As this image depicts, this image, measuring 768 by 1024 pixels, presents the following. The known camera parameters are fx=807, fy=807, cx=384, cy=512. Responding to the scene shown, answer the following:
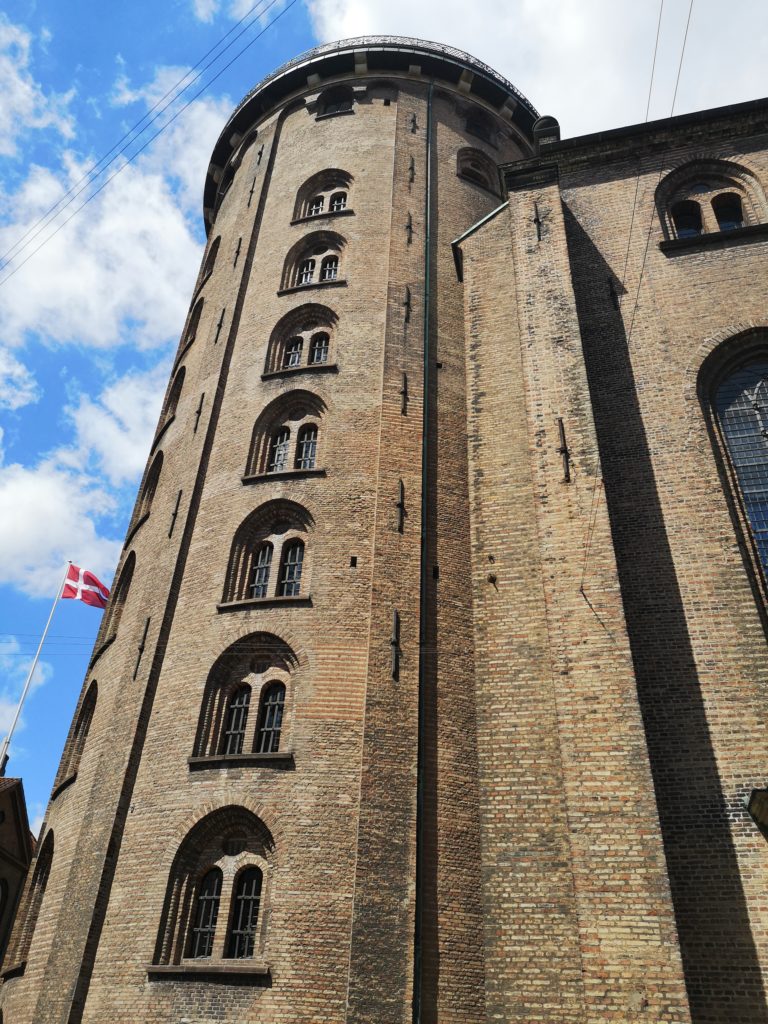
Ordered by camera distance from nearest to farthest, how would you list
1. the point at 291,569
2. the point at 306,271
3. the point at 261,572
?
1. the point at 291,569
2. the point at 261,572
3. the point at 306,271

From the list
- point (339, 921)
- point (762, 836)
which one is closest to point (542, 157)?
point (762, 836)

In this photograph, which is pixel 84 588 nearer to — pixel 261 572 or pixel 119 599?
pixel 119 599

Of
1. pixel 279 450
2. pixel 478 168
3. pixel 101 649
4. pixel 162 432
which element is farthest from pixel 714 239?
pixel 101 649

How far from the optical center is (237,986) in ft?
34.5

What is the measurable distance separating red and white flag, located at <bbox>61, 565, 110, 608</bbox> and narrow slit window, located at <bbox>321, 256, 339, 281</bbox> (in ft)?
30.8

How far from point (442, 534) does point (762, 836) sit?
22.7ft

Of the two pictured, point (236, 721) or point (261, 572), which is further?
point (261, 572)

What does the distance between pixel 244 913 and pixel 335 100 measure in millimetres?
22207

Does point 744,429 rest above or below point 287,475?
below

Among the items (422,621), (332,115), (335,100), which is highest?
(335,100)

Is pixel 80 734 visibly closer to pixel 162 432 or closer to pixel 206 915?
pixel 206 915

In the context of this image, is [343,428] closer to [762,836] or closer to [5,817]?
[762,836]

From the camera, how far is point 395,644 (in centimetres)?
1279

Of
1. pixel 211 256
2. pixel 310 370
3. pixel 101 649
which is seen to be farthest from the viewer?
pixel 211 256
